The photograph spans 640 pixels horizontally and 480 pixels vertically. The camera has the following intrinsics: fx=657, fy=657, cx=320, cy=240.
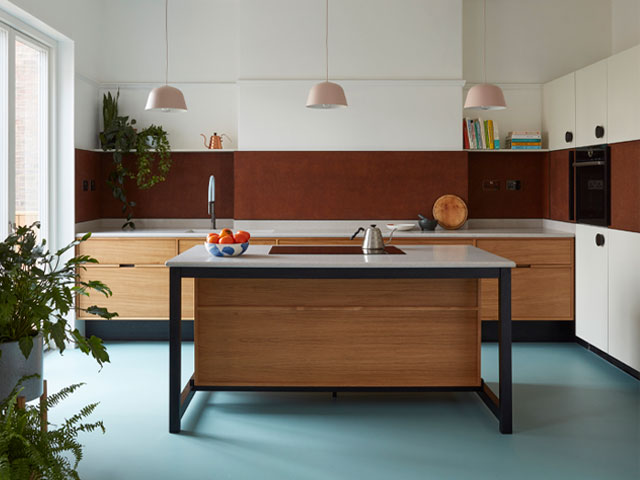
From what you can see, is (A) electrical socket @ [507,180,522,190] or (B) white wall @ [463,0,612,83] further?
(A) electrical socket @ [507,180,522,190]

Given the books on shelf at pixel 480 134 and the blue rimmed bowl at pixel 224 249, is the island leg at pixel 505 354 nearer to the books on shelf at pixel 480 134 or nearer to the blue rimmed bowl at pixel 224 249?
the blue rimmed bowl at pixel 224 249

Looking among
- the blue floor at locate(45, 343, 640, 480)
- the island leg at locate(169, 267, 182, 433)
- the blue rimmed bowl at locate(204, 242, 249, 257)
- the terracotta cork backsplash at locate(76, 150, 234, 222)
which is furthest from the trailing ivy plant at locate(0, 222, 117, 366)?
the terracotta cork backsplash at locate(76, 150, 234, 222)

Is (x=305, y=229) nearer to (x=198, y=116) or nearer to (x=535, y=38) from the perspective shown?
(x=198, y=116)

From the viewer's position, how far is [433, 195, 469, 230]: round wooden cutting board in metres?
6.33

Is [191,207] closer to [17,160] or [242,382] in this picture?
[17,160]

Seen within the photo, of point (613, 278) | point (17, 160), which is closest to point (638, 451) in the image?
point (613, 278)

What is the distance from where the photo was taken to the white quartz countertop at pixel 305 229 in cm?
589

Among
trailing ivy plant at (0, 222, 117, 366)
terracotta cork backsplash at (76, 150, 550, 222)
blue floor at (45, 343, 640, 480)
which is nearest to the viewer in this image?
blue floor at (45, 343, 640, 480)

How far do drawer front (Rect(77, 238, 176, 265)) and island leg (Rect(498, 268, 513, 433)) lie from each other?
3206 mm

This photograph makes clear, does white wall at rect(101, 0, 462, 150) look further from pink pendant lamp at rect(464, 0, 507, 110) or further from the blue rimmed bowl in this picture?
the blue rimmed bowl

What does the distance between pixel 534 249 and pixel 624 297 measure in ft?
3.63

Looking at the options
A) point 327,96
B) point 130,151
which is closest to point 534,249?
point 327,96

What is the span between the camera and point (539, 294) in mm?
5875

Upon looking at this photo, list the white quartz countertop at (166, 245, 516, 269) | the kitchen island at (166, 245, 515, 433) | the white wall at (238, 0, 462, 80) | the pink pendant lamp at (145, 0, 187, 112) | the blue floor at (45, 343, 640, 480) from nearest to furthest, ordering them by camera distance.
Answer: the blue floor at (45, 343, 640, 480) < the white quartz countertop at (166, 245, 516, 269) < the kitchen island at (166, 245, 515, 433) < the pink pendant lamp at (145, 0, 187, 112) < the white wall at (238, 0, 462, 80)
